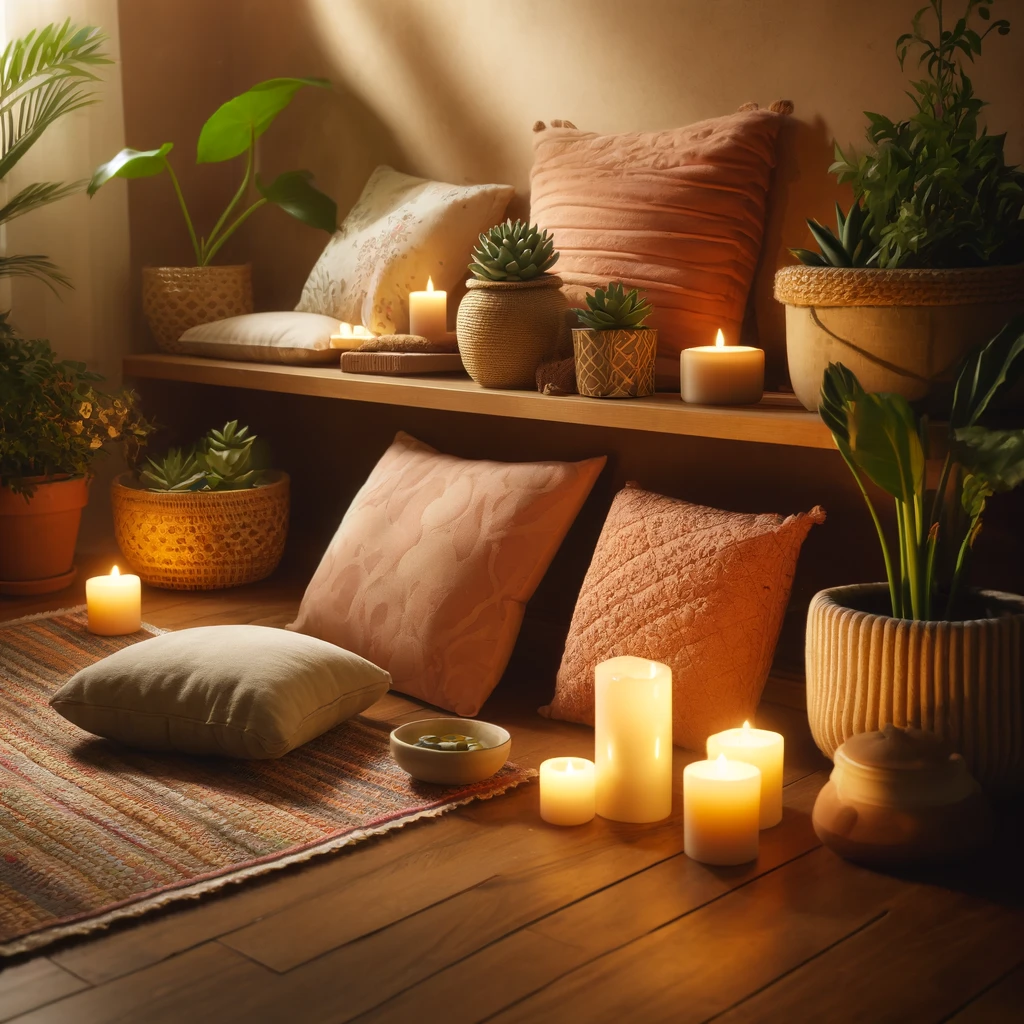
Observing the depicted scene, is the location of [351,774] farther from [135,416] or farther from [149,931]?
[135,416]

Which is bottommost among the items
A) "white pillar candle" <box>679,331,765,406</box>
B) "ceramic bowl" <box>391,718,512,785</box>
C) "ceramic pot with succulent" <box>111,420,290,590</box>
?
"ceramic bowl" <box>391,718,512,785</box>

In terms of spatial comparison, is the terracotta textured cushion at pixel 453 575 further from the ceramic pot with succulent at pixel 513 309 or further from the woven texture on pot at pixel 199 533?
the woven texture on pot at pixel 199 533

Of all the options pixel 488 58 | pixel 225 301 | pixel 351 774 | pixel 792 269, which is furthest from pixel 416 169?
pixel 351 774

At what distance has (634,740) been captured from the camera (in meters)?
1.69

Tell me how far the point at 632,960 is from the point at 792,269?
995 millimetres

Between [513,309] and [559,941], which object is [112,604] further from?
[559,941]

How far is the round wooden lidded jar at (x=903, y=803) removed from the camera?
1.52m

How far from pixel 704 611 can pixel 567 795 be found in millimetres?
391

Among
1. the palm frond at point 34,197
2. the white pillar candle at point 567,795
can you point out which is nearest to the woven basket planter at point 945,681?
the white pillar candle at point 567,795

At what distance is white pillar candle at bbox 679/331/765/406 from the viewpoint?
6.61 ft

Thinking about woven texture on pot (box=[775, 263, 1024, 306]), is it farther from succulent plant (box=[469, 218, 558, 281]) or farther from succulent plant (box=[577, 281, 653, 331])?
succulent plant (box=[469, 218, 558, 281])

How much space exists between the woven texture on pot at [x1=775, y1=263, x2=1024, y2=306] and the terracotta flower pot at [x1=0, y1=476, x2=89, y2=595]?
174cm

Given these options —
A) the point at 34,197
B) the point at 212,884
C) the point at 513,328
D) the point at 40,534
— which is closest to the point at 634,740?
the point at 212,884

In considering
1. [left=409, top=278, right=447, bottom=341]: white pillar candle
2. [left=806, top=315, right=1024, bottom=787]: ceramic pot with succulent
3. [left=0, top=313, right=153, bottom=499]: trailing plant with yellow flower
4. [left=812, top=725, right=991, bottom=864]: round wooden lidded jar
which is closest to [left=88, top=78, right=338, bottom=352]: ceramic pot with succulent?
[left=0, top=313, right=153, bottom=499]: trailing plant with yellow flower
